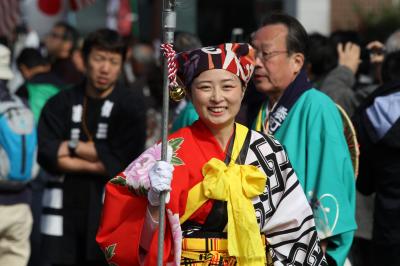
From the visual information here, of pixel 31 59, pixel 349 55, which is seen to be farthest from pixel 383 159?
pixel 31 59

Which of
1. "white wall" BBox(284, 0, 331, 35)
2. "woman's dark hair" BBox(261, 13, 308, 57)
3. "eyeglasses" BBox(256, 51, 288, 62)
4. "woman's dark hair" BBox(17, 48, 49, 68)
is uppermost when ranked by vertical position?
"white wall" BBox(284, 0, 331, 35)

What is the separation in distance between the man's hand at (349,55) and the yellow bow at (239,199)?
8.63 ft

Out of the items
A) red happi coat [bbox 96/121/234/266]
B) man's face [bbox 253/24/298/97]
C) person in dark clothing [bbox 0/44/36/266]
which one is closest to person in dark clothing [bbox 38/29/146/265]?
person in dark clothing [bbox 0/44/36/266]

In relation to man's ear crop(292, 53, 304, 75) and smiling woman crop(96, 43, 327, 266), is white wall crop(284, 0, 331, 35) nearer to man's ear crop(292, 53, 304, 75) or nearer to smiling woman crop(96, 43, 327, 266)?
man's ear crop(292, 53, 304, 75)

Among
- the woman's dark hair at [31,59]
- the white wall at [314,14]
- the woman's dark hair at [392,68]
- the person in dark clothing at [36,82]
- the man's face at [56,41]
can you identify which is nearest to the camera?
the woman's dark hair at [392,68]

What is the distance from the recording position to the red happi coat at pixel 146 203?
437 cm

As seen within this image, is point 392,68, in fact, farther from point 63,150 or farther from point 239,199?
point 63,150

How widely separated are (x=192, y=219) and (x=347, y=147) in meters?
1.25

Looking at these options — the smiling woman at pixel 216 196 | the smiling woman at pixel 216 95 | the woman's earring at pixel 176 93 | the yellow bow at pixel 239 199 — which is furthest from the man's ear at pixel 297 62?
the woman's earring at pixel 176 93

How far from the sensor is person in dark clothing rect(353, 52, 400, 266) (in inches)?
221

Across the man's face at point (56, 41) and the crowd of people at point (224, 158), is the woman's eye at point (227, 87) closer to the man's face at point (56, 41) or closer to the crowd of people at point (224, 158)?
the crowd of people at point (224, 158)

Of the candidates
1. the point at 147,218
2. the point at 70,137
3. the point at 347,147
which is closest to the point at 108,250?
the point at 147,218

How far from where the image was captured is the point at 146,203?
4.45 m

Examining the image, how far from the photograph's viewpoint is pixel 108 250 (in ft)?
14.8
